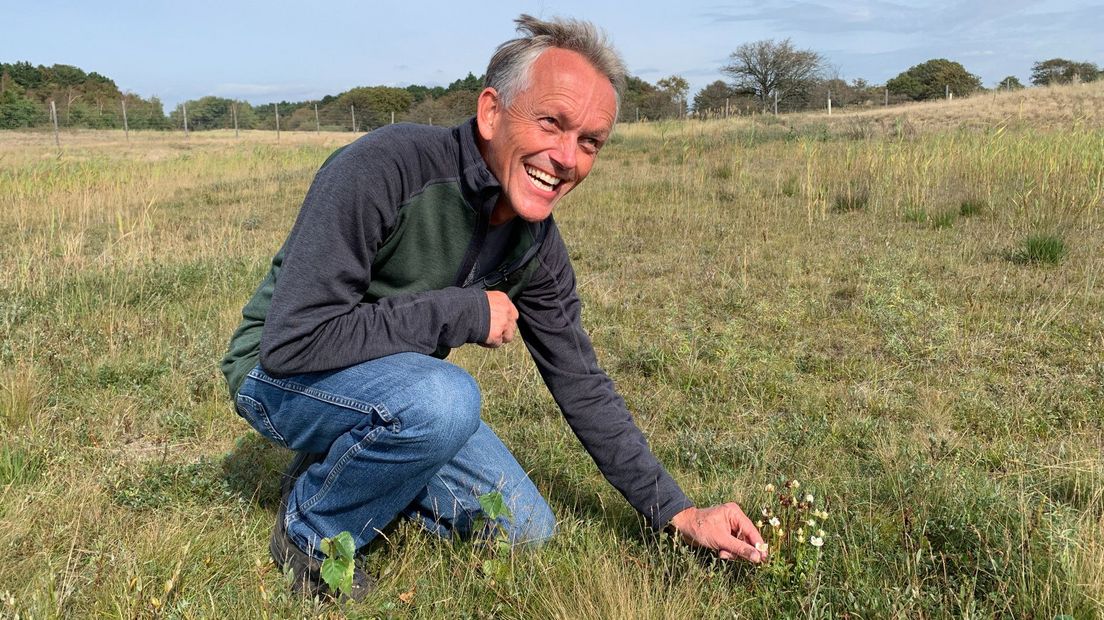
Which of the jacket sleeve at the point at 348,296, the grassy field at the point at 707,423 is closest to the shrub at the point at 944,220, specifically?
the grassy field at the point at 707,423

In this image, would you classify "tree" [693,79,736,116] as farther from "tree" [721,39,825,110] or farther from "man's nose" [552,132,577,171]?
"man's nose" [552,132,577,171]

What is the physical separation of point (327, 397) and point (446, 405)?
314 mm

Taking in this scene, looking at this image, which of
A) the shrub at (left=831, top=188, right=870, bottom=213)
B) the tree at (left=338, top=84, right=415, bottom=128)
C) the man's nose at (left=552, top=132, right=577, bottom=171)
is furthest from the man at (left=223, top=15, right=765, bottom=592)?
the tree at (left=338, top=84, right=415, bottom=128)

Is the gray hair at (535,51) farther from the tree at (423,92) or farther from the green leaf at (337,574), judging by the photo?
the tree at (423,92)

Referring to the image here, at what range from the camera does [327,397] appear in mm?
1941

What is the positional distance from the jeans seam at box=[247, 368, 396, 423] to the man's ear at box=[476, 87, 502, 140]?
2.54 ft

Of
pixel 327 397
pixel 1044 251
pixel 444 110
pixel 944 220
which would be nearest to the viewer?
pixel 327 397

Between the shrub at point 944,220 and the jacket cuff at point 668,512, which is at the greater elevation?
the shrub at point 944,220

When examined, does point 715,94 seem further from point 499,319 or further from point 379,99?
point 499,319

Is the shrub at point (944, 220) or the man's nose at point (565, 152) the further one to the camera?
the shrub at point (944, 220)

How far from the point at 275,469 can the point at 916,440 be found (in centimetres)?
245

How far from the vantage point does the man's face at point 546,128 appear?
1.96 metres

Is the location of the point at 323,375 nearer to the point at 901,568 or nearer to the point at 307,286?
the point at 307,286

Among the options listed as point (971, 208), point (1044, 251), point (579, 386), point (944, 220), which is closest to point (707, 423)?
point (579, 386)
